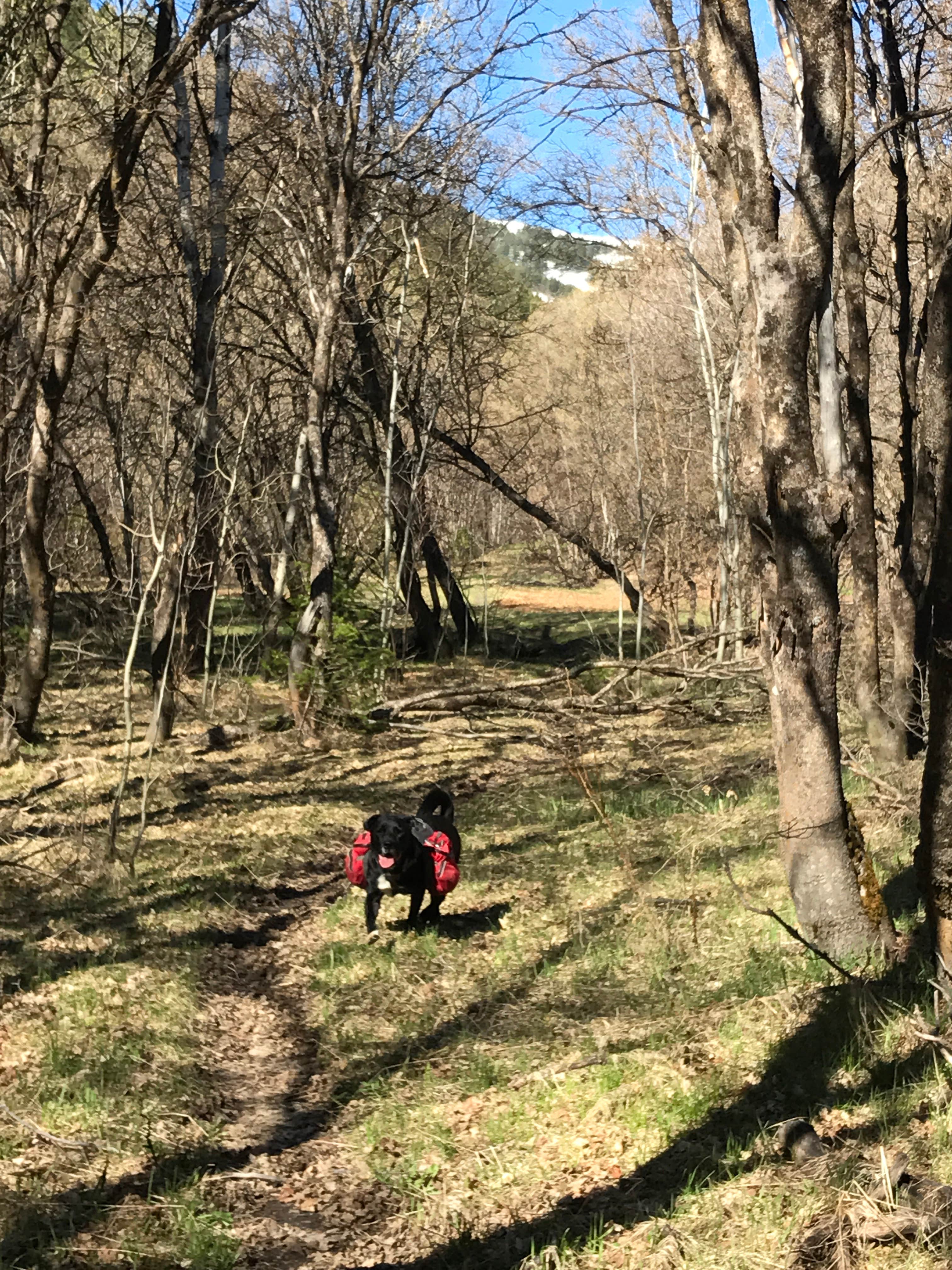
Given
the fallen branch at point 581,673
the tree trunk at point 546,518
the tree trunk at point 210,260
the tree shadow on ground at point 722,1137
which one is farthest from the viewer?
the tree trunk at point 546,518

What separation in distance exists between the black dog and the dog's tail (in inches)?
3.3

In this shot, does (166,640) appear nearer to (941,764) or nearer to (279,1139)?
(279,1139)

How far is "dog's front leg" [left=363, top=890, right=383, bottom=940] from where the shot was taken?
737 centimetres

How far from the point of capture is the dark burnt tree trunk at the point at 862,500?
9484 mm

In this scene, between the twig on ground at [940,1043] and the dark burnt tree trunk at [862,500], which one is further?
the dark burnt tree trunk at [862,500]

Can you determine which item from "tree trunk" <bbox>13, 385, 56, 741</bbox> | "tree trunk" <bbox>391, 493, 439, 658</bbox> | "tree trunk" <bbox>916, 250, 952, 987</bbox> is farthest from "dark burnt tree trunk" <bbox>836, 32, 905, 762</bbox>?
"tree trunk" <bbox>13, 385, 56, 741</bbox>

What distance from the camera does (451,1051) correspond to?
6.02 m

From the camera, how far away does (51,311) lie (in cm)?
1098

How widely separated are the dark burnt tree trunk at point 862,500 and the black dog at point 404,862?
13.2 feet

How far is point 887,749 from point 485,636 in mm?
10142

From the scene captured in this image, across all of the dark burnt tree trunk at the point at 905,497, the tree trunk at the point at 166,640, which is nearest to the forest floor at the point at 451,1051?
the dark burnt tree trunk at the point at 905,497

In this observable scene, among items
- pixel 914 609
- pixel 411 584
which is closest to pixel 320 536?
pixel 411 584

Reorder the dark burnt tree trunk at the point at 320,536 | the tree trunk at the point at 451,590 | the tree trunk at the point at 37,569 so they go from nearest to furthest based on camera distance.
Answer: the tree trunk at the point at 37,569 → the dark burnt tree trunk at the point at 320,536 → the tree trunk at the point at 451,590

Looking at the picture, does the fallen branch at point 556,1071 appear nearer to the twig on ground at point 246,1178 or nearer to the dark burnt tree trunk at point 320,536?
the twig on ground at point 246,1178
